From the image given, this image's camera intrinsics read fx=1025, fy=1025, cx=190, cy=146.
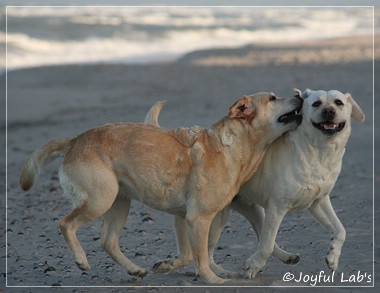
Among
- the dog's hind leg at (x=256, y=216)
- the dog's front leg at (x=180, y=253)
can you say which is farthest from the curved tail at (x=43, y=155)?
the dog's hind leg at (x=256, y=216)

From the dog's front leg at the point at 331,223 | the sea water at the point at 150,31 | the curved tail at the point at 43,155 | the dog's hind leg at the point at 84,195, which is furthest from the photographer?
the sea water at the point at 150,31

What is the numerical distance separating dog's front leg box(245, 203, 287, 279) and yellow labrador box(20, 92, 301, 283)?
0.28 metres

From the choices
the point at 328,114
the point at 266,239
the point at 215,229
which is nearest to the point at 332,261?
the point at 266,239

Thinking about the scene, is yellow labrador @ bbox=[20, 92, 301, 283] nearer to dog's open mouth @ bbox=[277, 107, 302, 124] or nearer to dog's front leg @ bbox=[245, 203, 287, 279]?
dog's open mouth @ bbox=[277, 107, 302, 124]

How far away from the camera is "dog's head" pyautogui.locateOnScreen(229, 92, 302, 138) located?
7.46 metres

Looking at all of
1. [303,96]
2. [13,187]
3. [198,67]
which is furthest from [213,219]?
[198,67]

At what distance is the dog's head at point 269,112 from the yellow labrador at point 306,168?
3.4 inches

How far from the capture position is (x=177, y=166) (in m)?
7.38

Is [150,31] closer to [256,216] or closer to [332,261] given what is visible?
[256,216]

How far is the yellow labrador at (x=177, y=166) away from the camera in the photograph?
7316 mm

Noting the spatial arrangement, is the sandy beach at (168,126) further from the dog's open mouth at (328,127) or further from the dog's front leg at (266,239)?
the dog's open mouth at (328,127)

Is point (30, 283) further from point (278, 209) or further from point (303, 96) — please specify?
point (303, 96)

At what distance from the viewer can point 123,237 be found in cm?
912

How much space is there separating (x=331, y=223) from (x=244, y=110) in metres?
1.08
